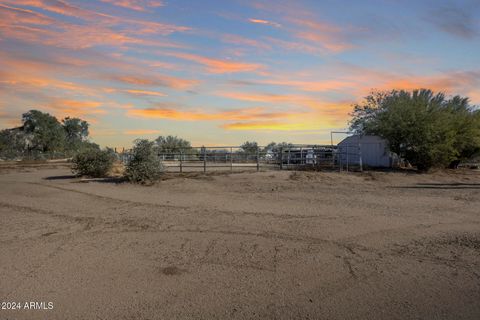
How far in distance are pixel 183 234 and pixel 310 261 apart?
3502mm

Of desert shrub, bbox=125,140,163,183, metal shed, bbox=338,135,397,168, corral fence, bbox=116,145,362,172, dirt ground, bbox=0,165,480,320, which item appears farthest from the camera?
metal shed, bbox=338,135,397,168

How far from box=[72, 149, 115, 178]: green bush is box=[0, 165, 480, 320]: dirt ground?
36.6 feet

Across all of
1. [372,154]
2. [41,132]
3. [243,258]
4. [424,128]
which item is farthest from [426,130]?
[41,132]

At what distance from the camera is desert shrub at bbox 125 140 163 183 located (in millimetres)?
22234

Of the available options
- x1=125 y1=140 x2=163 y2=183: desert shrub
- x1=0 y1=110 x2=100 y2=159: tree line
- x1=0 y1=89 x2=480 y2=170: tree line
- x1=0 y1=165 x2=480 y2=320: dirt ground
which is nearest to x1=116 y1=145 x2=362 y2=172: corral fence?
x1=0 y1=89 x2=480 y2=170: tree line

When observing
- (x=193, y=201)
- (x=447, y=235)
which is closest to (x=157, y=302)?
(x=447, y=235)

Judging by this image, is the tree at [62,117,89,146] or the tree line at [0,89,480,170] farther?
the tree at [62,117,89,146]

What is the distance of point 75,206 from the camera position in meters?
15.2

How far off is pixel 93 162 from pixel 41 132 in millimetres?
72121

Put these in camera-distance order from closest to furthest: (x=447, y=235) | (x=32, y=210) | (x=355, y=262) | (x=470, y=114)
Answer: (x=355, y=262), (x=447, y=235), (x=32, y=210), (x=470, y=114)

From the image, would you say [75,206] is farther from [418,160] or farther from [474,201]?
[418,160]

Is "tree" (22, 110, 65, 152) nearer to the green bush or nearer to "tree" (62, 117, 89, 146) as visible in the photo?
"tree" (62, 117, 89, 146)

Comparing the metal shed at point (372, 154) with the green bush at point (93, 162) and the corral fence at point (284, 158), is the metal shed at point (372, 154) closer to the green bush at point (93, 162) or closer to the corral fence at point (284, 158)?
the corral fence at point (284, 158)

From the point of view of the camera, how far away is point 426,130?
2984 centimetres
